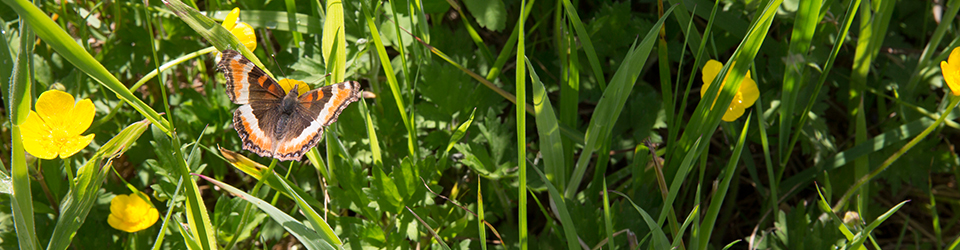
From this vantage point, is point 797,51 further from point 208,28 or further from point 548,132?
point 208,28

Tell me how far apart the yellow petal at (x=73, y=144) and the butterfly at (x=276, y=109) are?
371mm

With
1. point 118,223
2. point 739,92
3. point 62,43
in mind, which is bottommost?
point 118,223

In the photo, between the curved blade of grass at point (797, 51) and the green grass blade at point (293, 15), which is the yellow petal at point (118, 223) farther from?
the curved blade of grass at point (797, 51)

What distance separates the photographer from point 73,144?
153 cm

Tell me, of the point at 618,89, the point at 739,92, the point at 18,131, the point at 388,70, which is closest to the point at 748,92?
the point at 739,92

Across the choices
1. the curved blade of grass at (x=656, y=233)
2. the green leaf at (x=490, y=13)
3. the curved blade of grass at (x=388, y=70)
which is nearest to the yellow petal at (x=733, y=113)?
the curved blade of grass at (x=656, y=233)

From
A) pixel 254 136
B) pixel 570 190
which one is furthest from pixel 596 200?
pixel 254 136

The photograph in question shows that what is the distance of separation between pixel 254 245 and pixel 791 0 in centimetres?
204

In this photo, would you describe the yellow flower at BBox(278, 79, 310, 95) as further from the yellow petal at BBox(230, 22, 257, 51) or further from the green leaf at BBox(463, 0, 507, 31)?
the green leaf at BBox(463, 0, 507, 31)

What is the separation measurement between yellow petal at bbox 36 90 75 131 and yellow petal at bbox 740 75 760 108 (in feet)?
6.26

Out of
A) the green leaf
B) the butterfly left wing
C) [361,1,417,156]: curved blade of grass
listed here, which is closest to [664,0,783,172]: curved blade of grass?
the green leaf

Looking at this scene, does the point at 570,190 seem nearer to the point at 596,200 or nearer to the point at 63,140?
the point at 596,200

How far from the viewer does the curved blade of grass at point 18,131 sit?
1176 millimetres

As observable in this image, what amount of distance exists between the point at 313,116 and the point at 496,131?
0.59 metres
